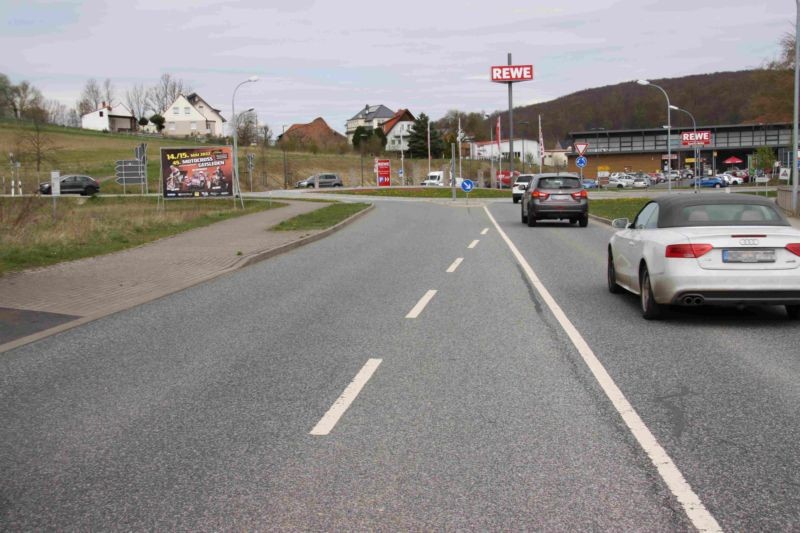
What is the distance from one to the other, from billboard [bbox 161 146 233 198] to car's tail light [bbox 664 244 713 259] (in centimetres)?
2691

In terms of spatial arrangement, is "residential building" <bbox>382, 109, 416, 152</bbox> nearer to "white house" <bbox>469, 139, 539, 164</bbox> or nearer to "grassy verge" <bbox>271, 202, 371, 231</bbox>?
"white house" <bbox>469, 139, 539, 164</bbox>

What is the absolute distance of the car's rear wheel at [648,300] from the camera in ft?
30.1

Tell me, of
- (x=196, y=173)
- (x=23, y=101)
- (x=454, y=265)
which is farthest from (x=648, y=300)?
(x=23, y=101)

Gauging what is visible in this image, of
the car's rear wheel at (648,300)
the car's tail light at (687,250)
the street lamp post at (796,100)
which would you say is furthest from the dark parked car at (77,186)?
the car's tail light at (687,250)

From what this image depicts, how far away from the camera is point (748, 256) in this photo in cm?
863

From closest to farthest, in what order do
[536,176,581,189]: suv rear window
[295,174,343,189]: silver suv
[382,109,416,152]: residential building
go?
[536,176,581,189]: suv rear window, [295,174,343,189]: silver suv, [382,109,416,152]: residential building

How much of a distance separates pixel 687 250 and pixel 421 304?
345 centimetres

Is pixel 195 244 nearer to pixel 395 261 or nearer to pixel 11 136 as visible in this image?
pixel 395 261

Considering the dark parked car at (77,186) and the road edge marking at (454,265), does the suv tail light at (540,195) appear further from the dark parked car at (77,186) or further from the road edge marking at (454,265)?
the dark parked car at (77,186)

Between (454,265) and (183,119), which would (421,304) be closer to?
(454,265)

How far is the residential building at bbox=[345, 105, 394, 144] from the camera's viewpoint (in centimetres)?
17775

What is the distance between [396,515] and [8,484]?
82.6 inches

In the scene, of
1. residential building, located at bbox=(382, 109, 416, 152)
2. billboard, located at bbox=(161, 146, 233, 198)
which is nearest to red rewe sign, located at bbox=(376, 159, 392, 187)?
billboard, located at bbox=(161, 146, 233, 198)

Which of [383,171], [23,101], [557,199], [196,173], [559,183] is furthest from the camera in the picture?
[23,101]
